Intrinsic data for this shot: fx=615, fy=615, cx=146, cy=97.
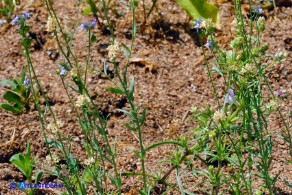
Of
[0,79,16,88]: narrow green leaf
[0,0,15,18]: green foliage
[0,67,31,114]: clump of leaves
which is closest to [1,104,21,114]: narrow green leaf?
[0,67,31,114]: clump of leaves

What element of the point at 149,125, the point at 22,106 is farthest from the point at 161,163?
the point at 22,106

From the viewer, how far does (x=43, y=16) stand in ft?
12.7

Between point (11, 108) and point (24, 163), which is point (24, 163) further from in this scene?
point (11, 108)

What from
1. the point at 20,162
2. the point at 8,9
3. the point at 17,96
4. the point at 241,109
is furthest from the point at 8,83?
the point at 241,109

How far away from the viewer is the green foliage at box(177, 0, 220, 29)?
369 centimetres

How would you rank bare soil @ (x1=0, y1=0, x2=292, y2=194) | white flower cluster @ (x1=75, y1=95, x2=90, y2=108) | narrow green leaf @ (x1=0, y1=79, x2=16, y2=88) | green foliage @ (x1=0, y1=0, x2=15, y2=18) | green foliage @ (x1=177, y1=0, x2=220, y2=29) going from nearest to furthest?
white flower cluster @ (x1=75, y1=95, x2=90, y2=108)
bare soil @ (x1=0, y1=0, x2=292, y2=194)
narrow green leaf @ (x1=0, y1=79, x2=16, y2=88)
green foliage @ (x1=177, y1=0, x2=220, y2=29)
green foliage @ (x1=0, y1=0, x2=15, y2=18)

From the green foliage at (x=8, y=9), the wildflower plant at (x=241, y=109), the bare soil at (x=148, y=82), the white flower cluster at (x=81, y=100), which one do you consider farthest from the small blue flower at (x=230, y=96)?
the green foliage at (x=8, y=9)

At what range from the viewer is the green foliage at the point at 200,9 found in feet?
12.1

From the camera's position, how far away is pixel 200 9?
12.2 ft

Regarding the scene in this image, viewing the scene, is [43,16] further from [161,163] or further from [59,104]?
[161,163]

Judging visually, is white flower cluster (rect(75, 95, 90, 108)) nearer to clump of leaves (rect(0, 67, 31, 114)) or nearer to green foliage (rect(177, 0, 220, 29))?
clump of leaves (rect(0, 67, 31, 114))

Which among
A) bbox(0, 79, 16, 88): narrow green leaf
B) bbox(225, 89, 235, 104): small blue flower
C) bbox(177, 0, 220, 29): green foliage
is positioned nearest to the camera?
bbox(225, 89, 235, 104): small blue flower

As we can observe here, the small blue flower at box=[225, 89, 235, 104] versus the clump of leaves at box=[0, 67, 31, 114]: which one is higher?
the clump of leaves at box=[0, 67, 31, 114]

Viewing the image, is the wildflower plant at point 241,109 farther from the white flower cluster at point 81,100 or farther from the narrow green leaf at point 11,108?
the narrow green leaf at point 11,108
